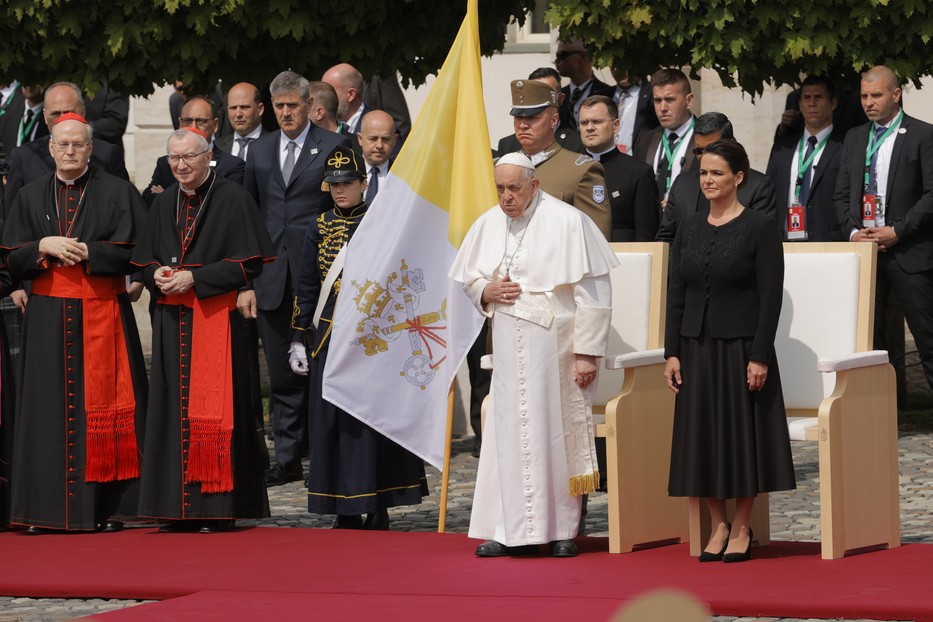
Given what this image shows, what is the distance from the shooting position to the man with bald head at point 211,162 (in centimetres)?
1178

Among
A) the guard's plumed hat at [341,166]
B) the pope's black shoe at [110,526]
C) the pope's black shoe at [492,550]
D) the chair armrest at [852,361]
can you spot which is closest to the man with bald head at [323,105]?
the guard's plumed hat at [341,166]

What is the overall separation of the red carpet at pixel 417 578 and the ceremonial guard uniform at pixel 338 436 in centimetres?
27

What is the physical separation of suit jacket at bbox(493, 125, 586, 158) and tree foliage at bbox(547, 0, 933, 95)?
86 cm

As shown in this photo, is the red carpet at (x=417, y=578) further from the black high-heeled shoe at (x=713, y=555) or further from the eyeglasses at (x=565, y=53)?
the eyeglasses at (x=565, y=53)

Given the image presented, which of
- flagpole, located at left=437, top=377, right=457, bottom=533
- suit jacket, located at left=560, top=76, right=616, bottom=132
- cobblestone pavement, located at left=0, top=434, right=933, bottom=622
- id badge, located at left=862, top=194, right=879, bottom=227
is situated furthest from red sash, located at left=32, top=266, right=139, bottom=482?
id badge, located at left=862, top=194, right=879, bottom=227

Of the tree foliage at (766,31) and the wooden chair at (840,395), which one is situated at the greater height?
the tree foliage at (766,31)

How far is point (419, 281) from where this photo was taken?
9.70 metres

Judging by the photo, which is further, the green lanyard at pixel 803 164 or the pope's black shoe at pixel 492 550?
the green lanyard at pixel 803 164

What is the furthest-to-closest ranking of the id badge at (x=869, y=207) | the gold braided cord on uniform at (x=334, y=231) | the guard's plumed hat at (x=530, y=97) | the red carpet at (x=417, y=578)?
the id badge at (x=869, y=207) → the gold braided cord on uniform at (x=334, y=231) → the guard's plumed hat at (x=530, y=97) → the red carpet at (x=417, y=578)

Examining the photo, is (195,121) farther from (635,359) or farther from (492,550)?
(492,550)

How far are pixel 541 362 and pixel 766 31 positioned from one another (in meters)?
4.39

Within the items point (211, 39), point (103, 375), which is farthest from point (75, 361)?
point (211, 39)

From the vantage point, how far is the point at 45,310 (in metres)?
9.75

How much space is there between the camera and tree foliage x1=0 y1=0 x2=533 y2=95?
12.7m
